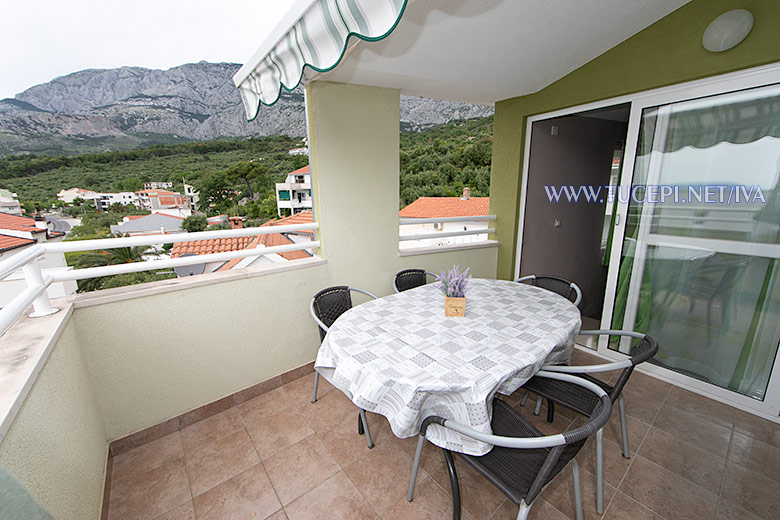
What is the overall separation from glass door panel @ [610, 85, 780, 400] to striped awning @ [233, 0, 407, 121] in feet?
8.60

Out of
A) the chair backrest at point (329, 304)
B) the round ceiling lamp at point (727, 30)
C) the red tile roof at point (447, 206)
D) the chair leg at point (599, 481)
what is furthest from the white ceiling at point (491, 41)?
the red tile roof at point (447, 206)

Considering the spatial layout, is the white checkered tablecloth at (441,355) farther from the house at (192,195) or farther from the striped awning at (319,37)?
the house at (192,195)

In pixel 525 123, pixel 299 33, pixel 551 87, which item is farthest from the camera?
pixel 525 123

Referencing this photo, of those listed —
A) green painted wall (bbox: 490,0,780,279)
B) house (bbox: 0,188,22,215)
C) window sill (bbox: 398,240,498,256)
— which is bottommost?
window sill (bbox: 398,240,498,256)

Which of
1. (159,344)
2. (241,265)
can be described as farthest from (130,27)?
(159,344)

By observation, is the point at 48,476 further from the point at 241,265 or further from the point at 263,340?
the point at 241,265

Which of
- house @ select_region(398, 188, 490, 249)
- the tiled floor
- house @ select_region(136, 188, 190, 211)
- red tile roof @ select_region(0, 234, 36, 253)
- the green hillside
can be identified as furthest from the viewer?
house @ select_region(398, 188, 490, 249)

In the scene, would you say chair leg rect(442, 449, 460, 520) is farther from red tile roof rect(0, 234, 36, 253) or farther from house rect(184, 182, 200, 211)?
house rect(184, 182, 200, 211)

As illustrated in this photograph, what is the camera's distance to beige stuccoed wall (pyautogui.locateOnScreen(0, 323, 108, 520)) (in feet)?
3.01

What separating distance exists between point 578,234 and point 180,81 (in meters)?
5.47

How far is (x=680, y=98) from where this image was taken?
2.28 m

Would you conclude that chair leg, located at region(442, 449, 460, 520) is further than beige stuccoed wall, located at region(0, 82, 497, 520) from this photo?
Yes

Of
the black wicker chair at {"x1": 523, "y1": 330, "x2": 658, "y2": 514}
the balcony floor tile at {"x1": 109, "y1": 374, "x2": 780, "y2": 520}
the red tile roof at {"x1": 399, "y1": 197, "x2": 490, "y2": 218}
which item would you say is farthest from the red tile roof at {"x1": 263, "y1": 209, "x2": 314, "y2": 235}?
the red tile roof at {"x1": 399, "y1": 197, "x2": 490, "y2": 218}

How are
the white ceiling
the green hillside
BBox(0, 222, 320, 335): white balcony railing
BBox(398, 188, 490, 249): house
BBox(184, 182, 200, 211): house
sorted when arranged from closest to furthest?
BBox(0, 222, 320, 335): white balcony railing
the green hillside
the white ceiling
BBox(184, 182, 200, 211): house
BBox(398, 188, 490, 249): house
